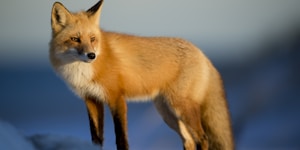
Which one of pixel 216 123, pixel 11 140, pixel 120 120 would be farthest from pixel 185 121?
pixel 11 140

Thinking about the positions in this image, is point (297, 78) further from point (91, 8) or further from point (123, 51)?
point (91, 8)

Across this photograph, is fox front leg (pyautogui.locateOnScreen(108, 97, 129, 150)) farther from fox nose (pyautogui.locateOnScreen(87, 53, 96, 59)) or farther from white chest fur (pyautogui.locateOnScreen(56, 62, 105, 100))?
fox nose (pyautogui.locateOnScreen(87, 53, 96, 59))

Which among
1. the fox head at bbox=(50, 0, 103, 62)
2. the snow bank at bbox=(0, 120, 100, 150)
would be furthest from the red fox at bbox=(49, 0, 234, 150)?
the snow bank at bbox=(0, 120, 100, 150)

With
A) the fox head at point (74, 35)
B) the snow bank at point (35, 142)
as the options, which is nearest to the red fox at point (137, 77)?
the fox head at point (74, 35)

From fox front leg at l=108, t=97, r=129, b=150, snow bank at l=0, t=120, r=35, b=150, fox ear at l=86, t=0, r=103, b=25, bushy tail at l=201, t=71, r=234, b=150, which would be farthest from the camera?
bushy tail at l=201, t=71, r=234, b=150

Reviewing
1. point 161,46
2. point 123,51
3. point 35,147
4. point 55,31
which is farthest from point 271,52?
point 35,147

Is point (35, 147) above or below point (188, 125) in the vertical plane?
above

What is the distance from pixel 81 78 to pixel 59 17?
20.0 inches

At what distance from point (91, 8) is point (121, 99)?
0.80 m

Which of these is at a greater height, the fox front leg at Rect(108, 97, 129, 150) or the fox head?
the fox head

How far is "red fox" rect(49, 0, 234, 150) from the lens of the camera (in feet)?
9.21

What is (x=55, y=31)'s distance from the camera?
2.90 meters

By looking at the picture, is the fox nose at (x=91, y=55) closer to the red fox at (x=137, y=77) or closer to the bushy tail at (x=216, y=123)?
the red fox at (x=137, y=77)

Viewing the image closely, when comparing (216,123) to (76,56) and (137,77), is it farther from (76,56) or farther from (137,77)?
(76,56)
